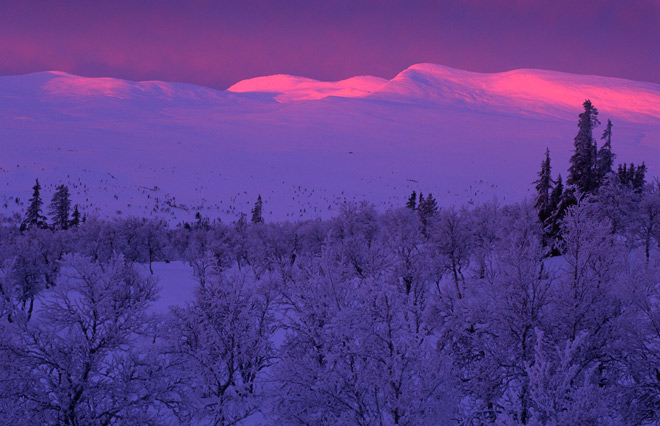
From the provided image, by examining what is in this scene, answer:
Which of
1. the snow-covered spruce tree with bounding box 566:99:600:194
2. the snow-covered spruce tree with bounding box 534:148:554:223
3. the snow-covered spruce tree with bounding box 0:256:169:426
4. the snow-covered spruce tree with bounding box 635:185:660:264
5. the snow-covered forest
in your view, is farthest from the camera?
the snow-covered spruce tree with bounding box 534:148:554:223

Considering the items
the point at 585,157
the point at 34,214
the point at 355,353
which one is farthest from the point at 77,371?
the point at 34,214

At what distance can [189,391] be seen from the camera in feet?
44.2

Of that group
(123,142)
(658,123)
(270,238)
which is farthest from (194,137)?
(658,123)

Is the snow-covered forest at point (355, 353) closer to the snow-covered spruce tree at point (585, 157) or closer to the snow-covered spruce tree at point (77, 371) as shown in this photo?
the snow-covered spruce tree at point (77, 371)

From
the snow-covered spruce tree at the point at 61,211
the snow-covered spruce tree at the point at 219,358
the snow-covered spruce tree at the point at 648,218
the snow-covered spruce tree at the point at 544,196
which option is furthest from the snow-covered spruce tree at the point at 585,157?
the snow-covered spruce tree at the point at 61,211

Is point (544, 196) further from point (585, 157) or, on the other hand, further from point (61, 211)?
point (61, 211)

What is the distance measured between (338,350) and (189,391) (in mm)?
5071

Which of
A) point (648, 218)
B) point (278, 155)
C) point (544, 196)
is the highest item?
point (544, 196)

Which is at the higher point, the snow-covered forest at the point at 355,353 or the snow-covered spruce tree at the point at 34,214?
the snow-covered forest at the point at 355,353

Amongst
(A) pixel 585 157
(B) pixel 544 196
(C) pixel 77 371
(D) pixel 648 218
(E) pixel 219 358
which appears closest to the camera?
(C) pixel 77 371

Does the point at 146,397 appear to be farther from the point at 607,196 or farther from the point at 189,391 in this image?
the point at 607,196

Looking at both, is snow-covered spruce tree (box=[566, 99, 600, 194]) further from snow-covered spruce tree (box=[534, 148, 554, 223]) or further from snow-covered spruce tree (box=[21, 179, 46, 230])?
snow-covered spruce tree (box=[21, 179, 46, 230])

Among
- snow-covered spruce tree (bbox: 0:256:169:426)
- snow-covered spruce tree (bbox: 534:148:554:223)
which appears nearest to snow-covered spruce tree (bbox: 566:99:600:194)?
snow-covered spruce tree (bbox: 534:148:554:223)

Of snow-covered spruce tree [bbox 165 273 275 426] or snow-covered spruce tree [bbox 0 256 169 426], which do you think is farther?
snow-covered spruce tree [bbox 165 273 275 426]
